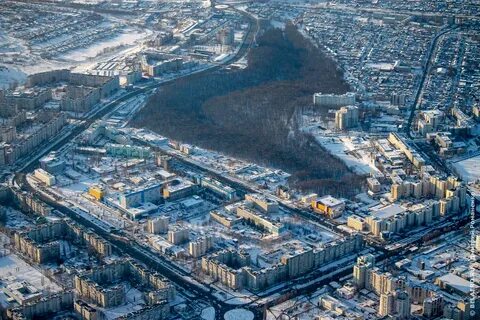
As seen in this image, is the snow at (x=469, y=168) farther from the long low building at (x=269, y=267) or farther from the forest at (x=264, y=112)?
the long low building at (x=269, y=267)

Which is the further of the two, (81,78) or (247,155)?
(81,78)

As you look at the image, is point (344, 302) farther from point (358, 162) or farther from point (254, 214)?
point (358, 162)

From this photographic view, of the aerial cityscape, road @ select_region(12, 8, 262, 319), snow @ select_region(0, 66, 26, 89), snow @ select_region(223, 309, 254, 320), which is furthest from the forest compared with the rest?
snow @ select_region(223, 309, 254, 320)

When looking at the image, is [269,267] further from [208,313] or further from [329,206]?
[329,206]

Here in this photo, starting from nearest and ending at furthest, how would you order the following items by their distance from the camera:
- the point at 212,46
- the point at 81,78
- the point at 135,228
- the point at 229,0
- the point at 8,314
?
the point at 8,314 → the point at 135,228 → the point at 81,78 → the point at 212,46 → the point at 229,0

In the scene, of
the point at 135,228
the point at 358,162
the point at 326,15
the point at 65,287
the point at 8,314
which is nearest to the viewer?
the point at 8,314

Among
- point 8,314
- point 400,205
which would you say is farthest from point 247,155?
point 8,314

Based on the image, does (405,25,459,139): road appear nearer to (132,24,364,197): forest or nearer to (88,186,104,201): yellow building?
(132,24,364,197): forest
